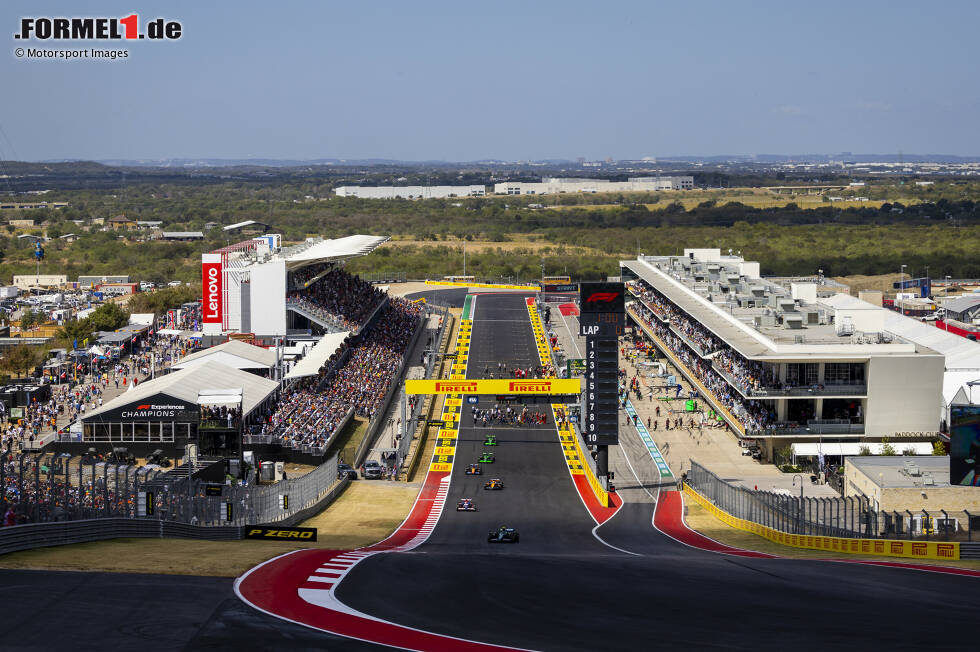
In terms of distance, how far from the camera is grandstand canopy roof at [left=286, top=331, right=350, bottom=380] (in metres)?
58.4

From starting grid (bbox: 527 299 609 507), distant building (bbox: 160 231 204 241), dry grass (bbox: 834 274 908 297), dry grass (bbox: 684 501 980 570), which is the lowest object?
starting grid (bbox: 527 299 609 507)

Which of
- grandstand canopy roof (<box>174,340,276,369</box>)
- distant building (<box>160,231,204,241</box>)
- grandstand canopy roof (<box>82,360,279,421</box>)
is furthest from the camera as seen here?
distant building (<box>160,231,204,241</box>)

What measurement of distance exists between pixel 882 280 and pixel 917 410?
79642 mm

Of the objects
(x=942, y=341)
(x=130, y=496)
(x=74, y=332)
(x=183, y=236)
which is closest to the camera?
(x=130, y=496)

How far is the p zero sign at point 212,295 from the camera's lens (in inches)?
2608

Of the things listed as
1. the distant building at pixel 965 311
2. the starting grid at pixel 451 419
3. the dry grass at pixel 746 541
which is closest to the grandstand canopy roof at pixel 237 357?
the starting grid at pixel 451 419

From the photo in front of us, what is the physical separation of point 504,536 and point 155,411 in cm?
1663

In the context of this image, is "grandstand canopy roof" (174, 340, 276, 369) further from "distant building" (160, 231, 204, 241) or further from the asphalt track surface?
"distant building" (160, 231, 204, 241)

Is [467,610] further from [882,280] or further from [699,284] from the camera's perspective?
[882,280]

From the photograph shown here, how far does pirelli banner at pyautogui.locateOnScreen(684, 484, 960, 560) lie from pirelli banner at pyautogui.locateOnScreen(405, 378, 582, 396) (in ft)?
60.4

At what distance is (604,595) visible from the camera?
76.7 ft

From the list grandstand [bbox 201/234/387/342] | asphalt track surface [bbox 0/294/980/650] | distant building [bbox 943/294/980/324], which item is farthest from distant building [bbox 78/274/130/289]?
asphalt track surface [bbox 0/294/980/650]

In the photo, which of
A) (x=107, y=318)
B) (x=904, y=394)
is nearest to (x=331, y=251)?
(x=107, y=318)

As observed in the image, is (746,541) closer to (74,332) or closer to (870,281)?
(74,332)
